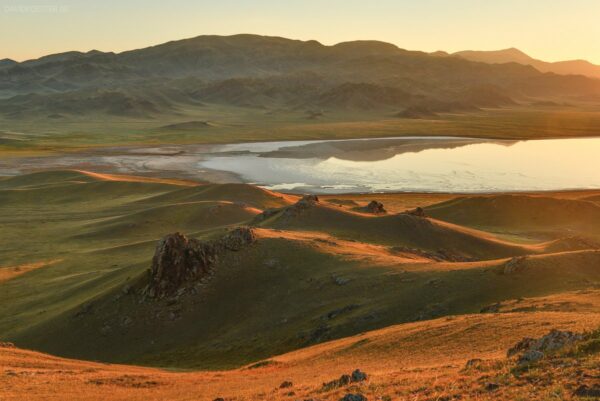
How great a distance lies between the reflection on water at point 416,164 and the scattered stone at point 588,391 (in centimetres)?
8167

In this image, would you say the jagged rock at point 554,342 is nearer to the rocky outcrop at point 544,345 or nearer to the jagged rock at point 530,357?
the rocky outcrop at point 544,345

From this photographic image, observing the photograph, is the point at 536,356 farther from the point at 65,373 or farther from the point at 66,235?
the point at 66,235

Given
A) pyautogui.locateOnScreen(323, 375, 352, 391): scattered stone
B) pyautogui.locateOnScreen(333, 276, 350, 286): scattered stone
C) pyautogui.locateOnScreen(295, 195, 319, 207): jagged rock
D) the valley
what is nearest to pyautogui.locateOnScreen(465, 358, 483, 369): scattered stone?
the valley

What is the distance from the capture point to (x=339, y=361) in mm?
22875

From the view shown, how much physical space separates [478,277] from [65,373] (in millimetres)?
20973

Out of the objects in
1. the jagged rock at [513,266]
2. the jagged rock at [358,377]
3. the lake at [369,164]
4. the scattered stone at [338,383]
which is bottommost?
the scattered stone at [338,383]

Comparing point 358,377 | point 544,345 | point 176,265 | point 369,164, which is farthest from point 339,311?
point 369,164

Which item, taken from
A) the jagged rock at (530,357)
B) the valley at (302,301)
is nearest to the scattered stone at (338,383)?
the valley at (302,301)

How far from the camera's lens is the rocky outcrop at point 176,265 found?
38906 millimetres

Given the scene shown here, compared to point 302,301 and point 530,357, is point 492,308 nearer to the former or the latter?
point 530,357

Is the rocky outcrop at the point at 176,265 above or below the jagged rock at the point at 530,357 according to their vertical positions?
below

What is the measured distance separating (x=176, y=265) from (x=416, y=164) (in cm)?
8985

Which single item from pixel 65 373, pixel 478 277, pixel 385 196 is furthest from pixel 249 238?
pixel 385 196

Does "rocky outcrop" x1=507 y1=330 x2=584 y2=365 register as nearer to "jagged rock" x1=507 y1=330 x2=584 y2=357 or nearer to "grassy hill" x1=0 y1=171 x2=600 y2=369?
"jagged rock" x1=507 y1=330 x2=584 y2=357
